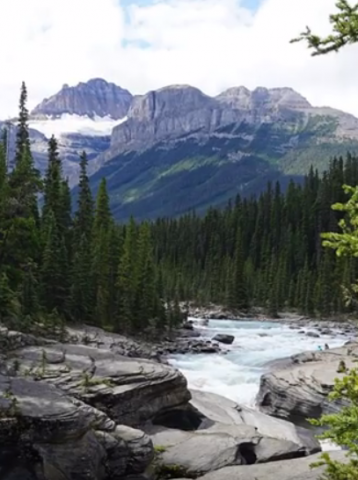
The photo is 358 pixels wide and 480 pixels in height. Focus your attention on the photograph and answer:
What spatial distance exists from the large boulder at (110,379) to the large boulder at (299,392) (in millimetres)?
7370

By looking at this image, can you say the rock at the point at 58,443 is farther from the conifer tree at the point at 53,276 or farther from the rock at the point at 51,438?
the conifer tree at the point at 53,276

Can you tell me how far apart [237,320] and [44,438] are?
2553 inches

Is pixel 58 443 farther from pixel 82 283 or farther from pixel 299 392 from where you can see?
pixel 82 283

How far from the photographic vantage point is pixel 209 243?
14188 cm

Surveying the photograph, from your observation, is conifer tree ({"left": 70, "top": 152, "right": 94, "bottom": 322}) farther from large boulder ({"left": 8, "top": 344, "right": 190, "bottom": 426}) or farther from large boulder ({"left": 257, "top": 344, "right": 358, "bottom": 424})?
large boulder ({"left": 8, "top": 344, "right": 190, "bottom": 426})

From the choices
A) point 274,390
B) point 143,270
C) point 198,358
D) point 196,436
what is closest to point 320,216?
point 143,270

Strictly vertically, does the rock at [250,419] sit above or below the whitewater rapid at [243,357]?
above

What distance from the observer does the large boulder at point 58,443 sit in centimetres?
1700

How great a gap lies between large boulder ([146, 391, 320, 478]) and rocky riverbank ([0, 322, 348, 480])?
37 mm

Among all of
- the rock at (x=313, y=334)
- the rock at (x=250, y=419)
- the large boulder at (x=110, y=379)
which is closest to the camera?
the large boulder at (x=110, y=379)

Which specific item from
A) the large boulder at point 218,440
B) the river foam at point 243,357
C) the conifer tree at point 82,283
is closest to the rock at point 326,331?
the river foam at point 243,357

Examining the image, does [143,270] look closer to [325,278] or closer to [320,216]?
[325,278]

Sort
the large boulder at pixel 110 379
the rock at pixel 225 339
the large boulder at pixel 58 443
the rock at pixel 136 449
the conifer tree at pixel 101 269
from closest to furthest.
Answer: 1. the large boulder at pixel 58 443
2. the rock at pixel 136 449
3. the large boulder at pixel 110 379
4. the rock at pixel 225 339
5. the conifer tree at pixel 101 269

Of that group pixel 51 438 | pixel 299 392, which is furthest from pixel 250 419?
pixel 51 438
